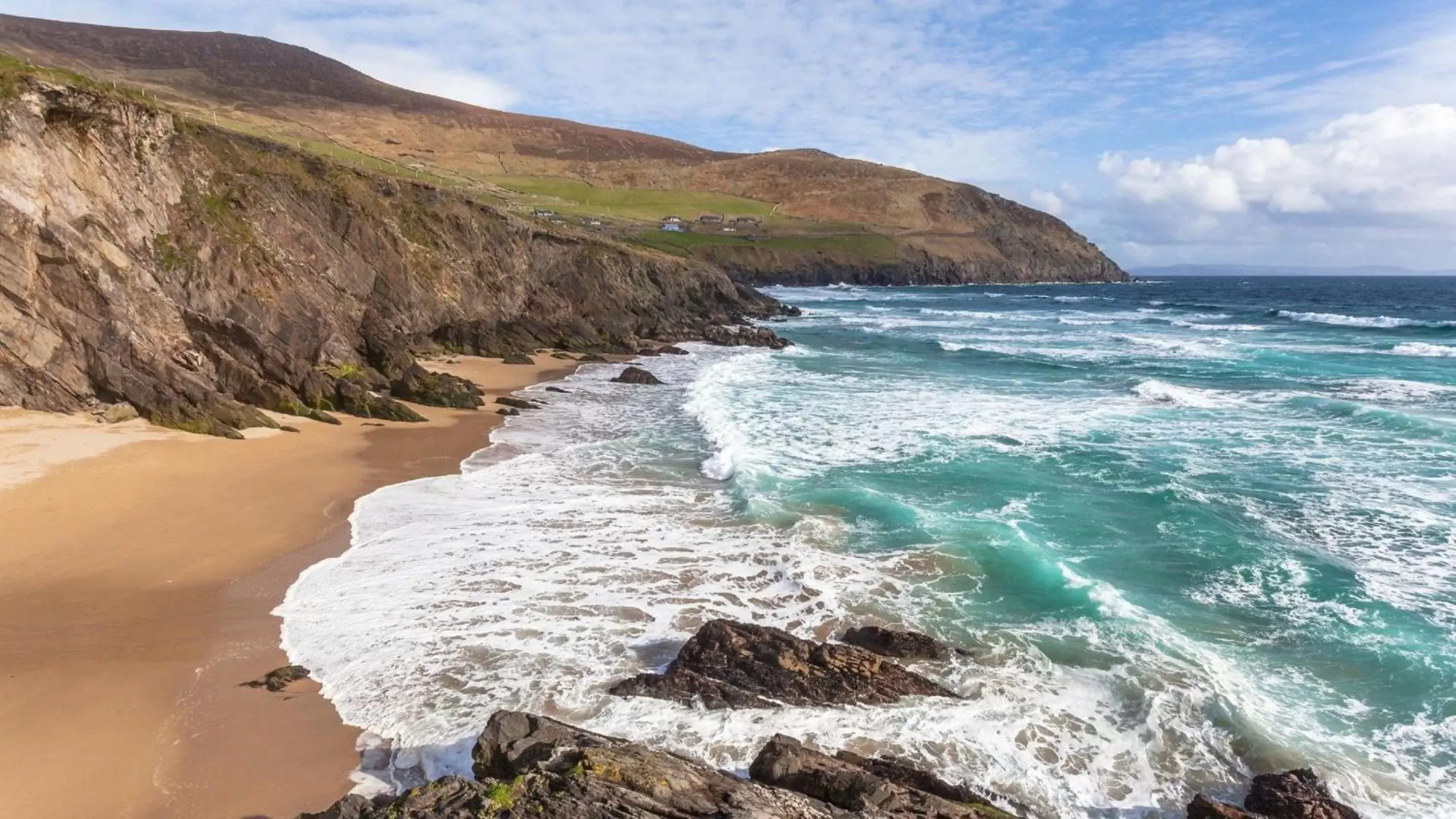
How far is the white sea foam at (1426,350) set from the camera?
43.3 metres

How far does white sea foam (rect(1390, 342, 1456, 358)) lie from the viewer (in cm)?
4331

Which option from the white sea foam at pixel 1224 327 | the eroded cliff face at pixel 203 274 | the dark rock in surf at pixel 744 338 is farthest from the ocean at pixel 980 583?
the white sea foam at pixel 1224 327

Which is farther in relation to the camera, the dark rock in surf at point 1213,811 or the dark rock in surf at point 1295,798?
the dark rock in surf at point 1295,798

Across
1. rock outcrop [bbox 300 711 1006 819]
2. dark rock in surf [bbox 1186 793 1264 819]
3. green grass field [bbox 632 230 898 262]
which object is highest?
green grass field [bbox 632 230 898 262]

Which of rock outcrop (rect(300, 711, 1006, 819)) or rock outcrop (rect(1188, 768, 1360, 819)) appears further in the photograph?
rock outcrop (rect(1188, 768, 1360, 819))

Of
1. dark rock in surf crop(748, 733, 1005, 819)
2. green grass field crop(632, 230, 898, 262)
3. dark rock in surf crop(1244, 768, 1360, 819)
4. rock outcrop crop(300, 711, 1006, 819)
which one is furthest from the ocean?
green grass field crop(632, 230, 898, 262)

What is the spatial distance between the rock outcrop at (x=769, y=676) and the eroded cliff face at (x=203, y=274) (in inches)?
598

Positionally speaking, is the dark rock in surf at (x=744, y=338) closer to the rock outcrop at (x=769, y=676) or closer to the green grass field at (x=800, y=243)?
the rock outcrop at (x=769, y=676)

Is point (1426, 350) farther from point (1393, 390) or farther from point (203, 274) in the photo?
point (203, 274)

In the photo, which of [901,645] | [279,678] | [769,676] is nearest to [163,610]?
[279,678]

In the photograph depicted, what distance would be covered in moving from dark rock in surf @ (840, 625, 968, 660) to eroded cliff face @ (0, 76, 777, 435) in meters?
16.4

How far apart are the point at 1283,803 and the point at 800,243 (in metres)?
110

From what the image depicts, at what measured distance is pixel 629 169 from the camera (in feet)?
466

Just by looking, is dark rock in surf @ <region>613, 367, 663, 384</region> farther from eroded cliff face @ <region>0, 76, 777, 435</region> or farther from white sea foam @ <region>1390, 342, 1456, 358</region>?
white sea foam @ <region>1390, 342, 1456, 358</region>
